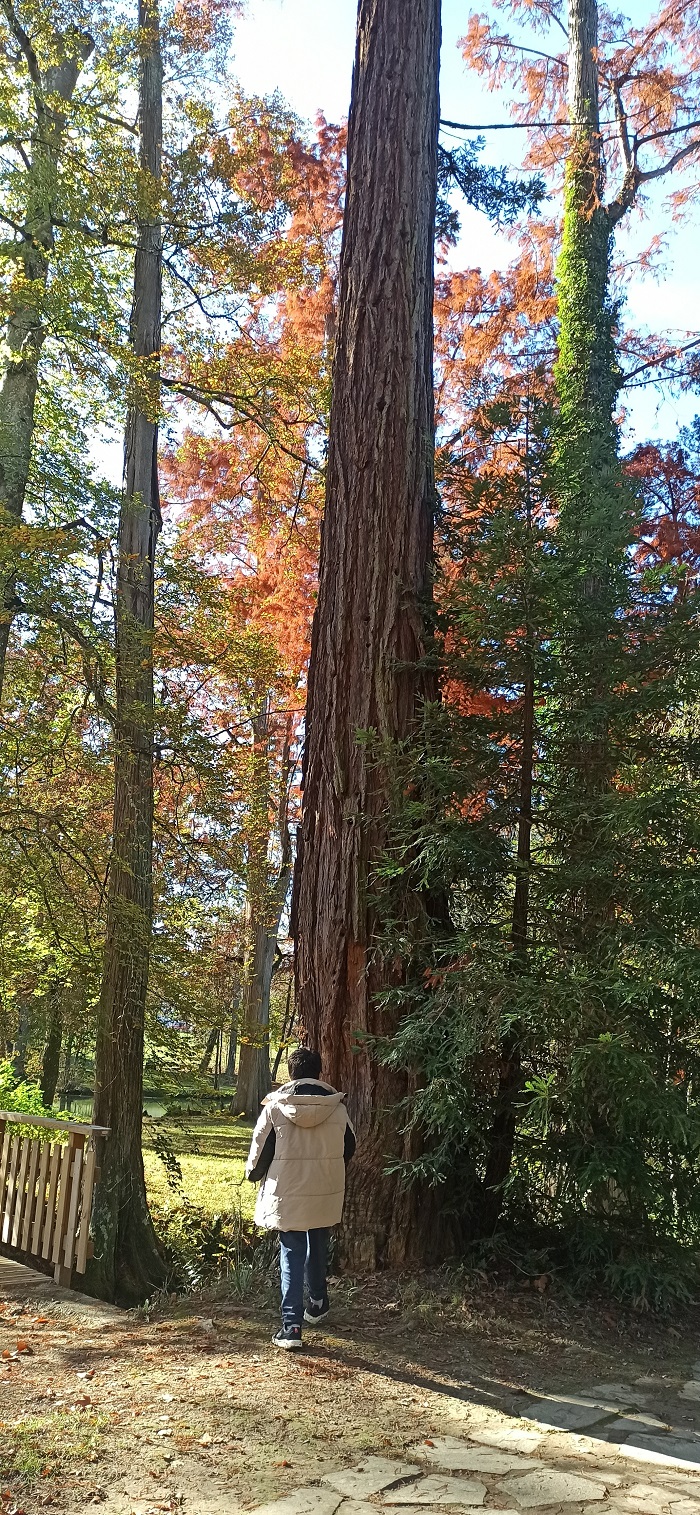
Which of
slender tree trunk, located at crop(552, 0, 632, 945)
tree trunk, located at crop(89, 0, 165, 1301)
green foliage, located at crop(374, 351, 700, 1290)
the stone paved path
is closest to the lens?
the stone paved path

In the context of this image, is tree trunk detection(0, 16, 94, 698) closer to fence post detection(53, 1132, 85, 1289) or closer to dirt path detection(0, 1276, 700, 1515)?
fence post detection(53, 1132, 85, 1289)

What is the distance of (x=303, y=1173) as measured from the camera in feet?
14.8

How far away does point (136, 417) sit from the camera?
31.1 ft

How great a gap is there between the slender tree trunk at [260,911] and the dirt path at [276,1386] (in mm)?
3680

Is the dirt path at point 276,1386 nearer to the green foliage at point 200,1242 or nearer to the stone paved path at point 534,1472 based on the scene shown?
the stone paved path at point 534,1472

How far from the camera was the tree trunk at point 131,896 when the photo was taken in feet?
26.1

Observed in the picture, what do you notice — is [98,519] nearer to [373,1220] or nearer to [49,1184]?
[49,1184]

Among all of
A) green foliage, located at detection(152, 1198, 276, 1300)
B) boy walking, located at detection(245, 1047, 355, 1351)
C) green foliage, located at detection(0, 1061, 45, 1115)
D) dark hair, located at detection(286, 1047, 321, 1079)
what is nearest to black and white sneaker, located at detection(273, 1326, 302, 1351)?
boy walking, located at detection(245, 1047, 355, 1351)

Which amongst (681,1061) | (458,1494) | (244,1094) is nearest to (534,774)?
(681,1061)

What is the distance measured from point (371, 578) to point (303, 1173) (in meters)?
3.37

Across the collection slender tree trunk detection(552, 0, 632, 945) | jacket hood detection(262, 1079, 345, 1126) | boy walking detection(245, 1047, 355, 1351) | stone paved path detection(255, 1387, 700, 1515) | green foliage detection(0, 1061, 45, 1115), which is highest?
slender tree trunk detection(552, 0, 632, 945)

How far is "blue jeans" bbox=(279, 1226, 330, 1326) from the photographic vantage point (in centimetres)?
425

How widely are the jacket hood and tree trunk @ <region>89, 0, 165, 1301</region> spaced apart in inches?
144

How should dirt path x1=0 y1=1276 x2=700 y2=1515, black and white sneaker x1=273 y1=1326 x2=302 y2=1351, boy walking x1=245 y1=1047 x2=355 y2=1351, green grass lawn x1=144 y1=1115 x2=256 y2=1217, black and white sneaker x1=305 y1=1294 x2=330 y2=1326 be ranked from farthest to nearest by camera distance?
green grass lawn x1=144 y1=1115 x2=256 y2=1217, black and white sneaker x1=305 y1=1294 x2=330 y2=1326, boy walking x1=245 y1=1047 x2=355 y2=1351, black and white sneaker x1=273 y1=1326 x2=302 y2=1351, dirt path x1=0 y1=1276 x2=700 y2=1515
